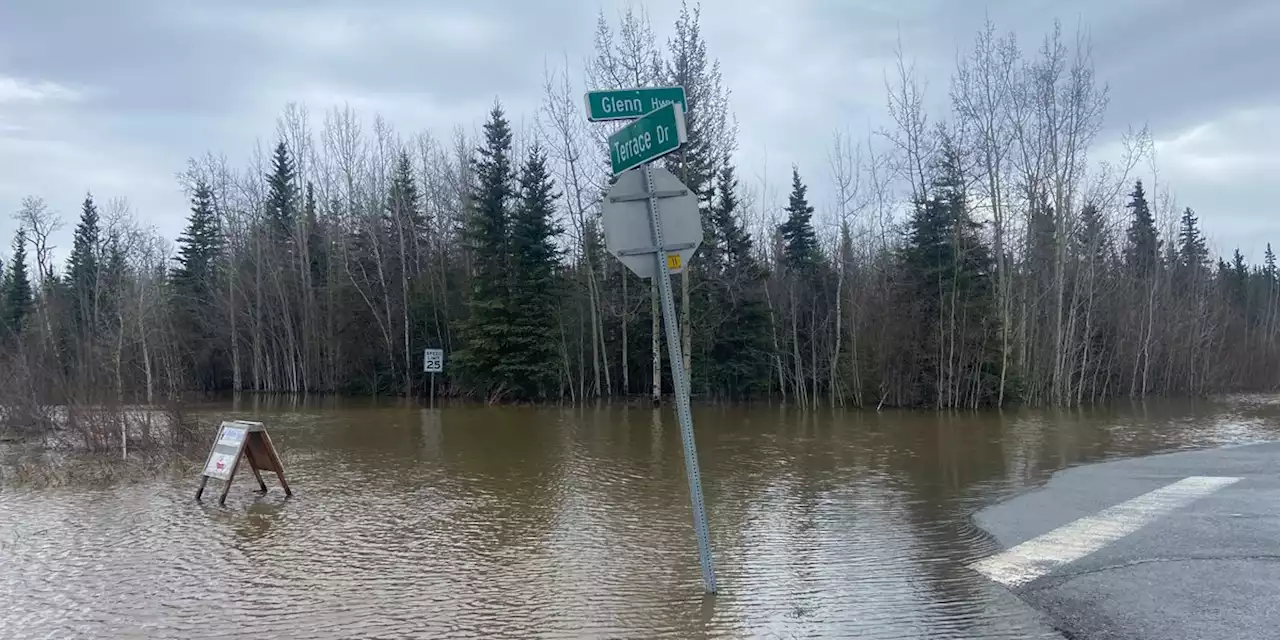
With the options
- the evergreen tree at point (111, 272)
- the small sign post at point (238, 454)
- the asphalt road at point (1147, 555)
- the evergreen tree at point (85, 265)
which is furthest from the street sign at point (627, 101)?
the evergreen tree at point (85, 265)

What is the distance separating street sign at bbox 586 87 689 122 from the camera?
604 centimetres

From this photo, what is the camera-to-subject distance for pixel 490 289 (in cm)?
3541

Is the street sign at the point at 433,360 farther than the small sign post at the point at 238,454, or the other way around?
the street sign at the point at 433,360

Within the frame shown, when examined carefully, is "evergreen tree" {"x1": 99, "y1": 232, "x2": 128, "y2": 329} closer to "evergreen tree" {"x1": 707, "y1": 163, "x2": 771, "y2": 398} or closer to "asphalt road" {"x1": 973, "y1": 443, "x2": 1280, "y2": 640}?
"evergreen tree" {"x1": 707, "y1": 163, "x2": 771, "y2": 398}

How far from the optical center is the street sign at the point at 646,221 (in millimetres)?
5801

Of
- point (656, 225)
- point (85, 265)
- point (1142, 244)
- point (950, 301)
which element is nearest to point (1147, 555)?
point (656, 225)

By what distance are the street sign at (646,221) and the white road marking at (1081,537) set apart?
346 centimetres

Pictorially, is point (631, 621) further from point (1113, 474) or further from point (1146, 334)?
point (1146, 334)

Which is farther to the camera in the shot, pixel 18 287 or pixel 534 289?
pixel 18 287

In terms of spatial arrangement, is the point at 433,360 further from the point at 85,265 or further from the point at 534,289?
the point at 85,265

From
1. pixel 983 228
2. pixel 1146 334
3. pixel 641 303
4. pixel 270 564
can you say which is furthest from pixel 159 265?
pixel 1146 334

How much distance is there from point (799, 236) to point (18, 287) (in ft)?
174

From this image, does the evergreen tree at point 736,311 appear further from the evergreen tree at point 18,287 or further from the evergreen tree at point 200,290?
the evergreen tree at point 18,287

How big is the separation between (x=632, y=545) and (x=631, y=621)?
2139mm
